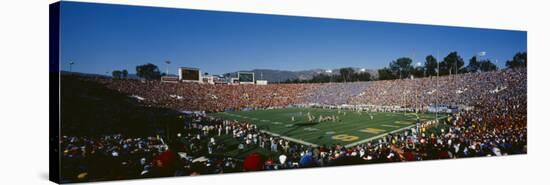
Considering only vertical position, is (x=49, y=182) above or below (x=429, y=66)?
below

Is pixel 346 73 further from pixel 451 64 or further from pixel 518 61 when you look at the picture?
pixel 518 61

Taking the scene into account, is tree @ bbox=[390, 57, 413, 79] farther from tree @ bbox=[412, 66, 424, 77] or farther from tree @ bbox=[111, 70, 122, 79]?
tree @ bbox=[111, 70, 122, 79]

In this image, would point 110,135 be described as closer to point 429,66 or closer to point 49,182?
point 49,182

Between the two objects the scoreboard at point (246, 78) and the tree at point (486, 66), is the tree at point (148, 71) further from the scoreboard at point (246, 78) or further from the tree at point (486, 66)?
the tree at point (486, 66)

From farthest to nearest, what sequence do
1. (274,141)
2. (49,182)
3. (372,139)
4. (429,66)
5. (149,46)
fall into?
(429,66), (372,139), (274,141), (149,46), (49,182)

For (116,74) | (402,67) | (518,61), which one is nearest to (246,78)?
(116,74)

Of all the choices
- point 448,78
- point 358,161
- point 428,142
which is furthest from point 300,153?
point 448,78

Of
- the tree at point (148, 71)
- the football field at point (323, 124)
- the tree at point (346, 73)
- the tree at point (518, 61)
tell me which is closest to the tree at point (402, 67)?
the football field at point (323, 124)
